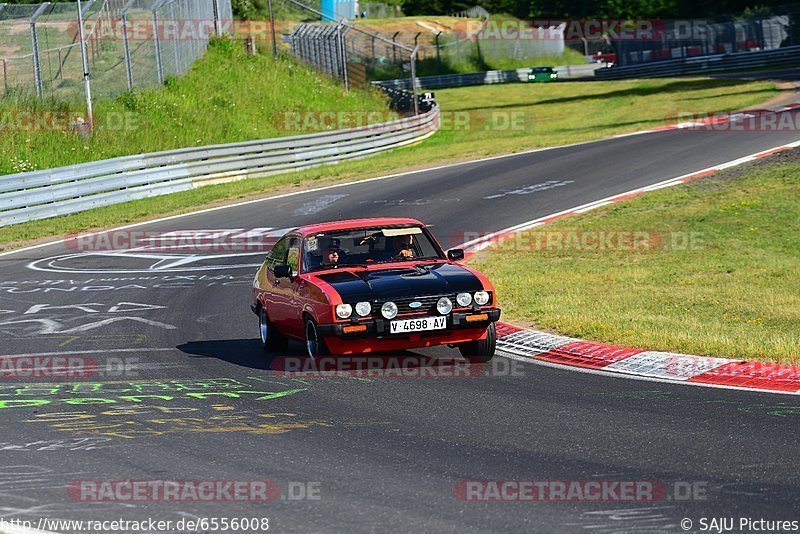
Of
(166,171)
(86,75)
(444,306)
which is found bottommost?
(444,306)

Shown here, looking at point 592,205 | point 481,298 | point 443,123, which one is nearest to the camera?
point 481,298

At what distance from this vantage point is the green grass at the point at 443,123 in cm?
2767

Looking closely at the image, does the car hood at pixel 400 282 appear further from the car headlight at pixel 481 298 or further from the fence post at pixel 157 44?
the fence post at pixel 157 44

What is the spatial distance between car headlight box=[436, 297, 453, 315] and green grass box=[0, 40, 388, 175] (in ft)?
71.8

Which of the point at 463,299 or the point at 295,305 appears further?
the point at 295,305

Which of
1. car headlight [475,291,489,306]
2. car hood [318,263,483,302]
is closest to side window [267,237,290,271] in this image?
car hood [318,263,483,302]

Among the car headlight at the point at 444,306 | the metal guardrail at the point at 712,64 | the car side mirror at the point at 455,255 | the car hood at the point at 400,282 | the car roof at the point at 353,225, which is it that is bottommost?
the car headlight at the point at 444,306

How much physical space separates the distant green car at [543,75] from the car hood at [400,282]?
212 feet

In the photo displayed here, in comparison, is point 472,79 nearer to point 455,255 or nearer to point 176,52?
point 176,52

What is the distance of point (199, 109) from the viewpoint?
39.5 m

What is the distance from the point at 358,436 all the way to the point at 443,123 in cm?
4080

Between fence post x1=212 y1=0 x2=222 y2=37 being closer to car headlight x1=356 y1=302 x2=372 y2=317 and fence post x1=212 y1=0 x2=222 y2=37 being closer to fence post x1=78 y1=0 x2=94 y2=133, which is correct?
fence post x1=78 y1=0 x2=94 y2=133

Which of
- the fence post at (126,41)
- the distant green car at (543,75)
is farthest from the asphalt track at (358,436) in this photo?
the distant green car at (543,75)

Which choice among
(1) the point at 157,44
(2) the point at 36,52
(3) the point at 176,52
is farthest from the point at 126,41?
(3) the point at 176,52
